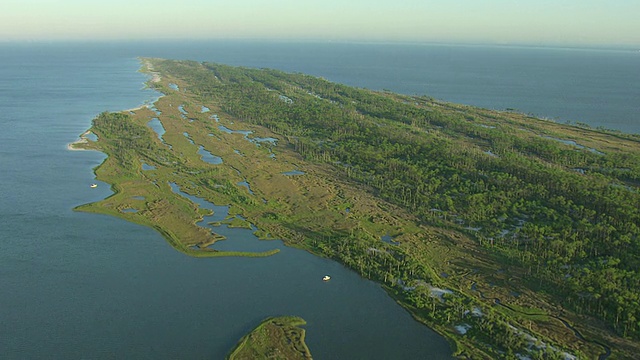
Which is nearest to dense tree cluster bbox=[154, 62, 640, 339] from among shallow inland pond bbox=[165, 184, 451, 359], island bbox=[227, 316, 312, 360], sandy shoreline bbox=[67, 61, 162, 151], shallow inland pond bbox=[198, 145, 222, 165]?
shallow inland pond bbox=[165, 184, 451, 359]

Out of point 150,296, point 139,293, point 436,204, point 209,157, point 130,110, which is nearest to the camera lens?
point 150,296

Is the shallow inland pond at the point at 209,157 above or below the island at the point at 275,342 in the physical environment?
above

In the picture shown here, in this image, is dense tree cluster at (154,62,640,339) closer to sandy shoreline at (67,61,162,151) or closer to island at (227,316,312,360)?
island at (227,316,312,360)

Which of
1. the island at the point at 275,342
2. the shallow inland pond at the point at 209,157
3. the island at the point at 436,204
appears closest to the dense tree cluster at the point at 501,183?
the island at the point at 436,204

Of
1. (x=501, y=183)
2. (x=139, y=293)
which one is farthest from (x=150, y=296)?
(x=501, y=183)

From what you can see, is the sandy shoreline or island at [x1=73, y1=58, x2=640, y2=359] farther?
the sandy shoreline

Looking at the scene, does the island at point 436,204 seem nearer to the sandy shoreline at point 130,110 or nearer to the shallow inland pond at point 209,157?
the shallow inland pond at point 209,157

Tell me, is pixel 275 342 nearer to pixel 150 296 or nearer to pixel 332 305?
pixel 332 305

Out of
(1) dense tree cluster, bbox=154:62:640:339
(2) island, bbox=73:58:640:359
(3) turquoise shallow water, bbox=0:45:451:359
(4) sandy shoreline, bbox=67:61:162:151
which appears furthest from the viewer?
(4) sandy shoreline, bbox=67:61:162:151

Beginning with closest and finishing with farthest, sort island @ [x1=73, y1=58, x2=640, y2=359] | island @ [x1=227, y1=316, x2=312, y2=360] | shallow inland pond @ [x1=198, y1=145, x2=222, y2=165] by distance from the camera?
1. island @ [x1=227, y1=316, x2=312, y2=360]
2. island @ [x1=73, y1=58, x2=640, y2=359]
3. shallow inland pond @ [x1=198, y1=145, x2=222, y2=165]
